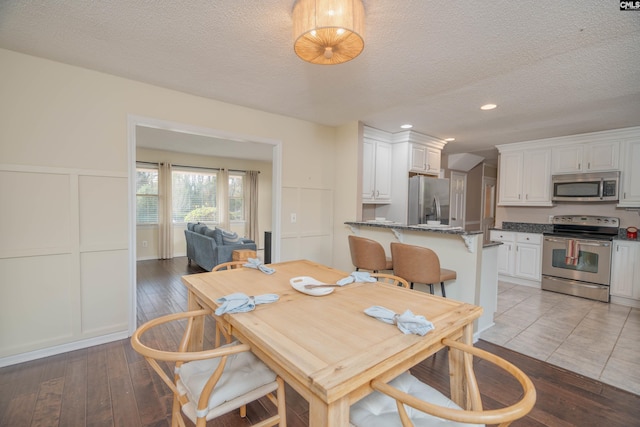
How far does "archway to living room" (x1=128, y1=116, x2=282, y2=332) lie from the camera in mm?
2959

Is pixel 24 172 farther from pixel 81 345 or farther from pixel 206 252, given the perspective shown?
pixel 206 252

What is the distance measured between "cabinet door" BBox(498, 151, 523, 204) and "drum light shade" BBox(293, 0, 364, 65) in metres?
4.54

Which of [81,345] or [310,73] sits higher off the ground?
[310,73]

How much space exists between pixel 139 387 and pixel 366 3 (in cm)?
284

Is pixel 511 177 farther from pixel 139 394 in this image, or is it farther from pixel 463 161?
pixel 139 394

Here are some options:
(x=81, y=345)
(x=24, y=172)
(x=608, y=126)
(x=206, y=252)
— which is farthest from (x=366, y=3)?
(x=206, y=252)

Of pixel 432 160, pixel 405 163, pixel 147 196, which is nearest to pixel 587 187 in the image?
pixel 432 160

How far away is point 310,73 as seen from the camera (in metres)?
2.45

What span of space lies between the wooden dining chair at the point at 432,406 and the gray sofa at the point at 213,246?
4079 millimetres

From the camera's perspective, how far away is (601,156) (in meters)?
4.11

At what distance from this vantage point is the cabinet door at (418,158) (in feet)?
14.2

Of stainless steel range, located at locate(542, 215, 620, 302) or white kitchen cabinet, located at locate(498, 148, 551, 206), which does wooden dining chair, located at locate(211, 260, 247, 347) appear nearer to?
stainless steel range, located at locate(542, 215, 620, 302)

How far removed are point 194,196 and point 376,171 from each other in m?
4.87

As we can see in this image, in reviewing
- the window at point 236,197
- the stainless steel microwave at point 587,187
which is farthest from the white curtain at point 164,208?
the stainless steel microwave at point 587,187
